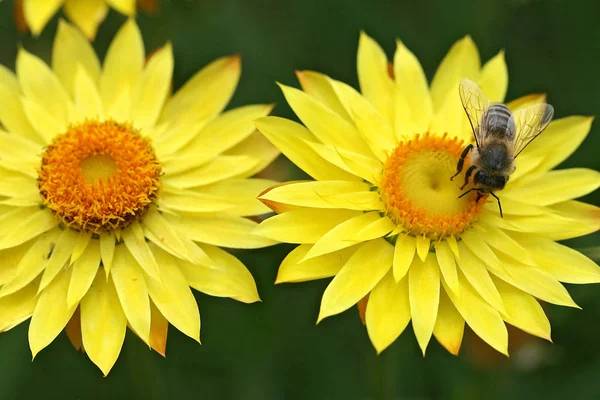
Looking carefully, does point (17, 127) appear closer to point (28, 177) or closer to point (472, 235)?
point (28, 177)

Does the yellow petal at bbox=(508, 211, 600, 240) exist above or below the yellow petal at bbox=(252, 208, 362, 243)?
above

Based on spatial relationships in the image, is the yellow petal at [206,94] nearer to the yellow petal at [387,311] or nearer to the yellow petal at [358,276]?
the yellow petal at [358,276]

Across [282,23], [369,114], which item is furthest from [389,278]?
[282,23]

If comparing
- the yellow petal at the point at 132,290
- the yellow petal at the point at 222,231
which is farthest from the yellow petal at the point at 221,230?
the yellow petal at the point at 132,290

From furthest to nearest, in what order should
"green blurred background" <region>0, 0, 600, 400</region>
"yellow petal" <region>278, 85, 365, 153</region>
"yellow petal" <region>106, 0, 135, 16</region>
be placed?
"green blurred background" <region>0, 0, 600, 400</region> → "yellow petal" <region>106, 0, 135, 16</region> → "yellow petal" <region>278, 85, 365, 153</region>

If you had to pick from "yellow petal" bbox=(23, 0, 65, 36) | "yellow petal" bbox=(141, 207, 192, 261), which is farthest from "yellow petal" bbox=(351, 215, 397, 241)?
"yellow petal" bbox=(23, 0, 65, 36)

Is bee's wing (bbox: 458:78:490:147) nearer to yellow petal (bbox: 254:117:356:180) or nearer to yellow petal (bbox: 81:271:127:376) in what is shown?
yellow petal (bbox: 254:117:356:180)
